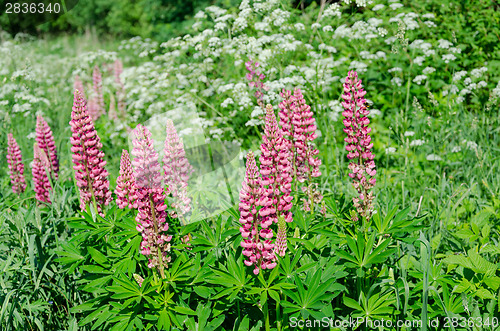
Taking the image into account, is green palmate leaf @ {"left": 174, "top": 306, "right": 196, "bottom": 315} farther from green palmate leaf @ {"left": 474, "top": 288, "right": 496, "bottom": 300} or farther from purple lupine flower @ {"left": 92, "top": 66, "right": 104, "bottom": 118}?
purple lupine flower @ {"left": 92, "top": 66, "right": 104, "bottom": 118}

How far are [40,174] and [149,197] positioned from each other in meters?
1.73

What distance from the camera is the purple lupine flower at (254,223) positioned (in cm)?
192

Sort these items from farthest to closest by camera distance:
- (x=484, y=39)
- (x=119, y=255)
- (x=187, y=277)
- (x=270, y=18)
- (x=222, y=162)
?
(x=484, y=39)
(x=270, y=18)
(x=222, y=162)
(x=119, y=255)
(x=187, y=277)

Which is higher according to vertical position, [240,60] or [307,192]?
[240,60]

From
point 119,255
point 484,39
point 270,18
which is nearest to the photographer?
point 119,255

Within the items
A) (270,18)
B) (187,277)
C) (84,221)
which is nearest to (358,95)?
(187,277)

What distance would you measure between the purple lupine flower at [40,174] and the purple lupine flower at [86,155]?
794 millimetres

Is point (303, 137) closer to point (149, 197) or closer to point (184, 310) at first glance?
point (149, 197)

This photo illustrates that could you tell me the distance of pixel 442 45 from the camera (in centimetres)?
529

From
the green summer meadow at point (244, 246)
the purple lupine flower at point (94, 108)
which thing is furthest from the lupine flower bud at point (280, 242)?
the purple lupine flower at point (94, 108)

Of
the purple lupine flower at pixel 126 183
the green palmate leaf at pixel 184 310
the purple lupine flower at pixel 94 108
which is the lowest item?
the purple lupine flower at pixel 94 108

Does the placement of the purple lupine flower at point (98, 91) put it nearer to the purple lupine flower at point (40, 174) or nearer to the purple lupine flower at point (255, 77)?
the purple lupine flower at point (255, 77)

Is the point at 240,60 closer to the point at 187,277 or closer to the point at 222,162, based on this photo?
the point at 222,162

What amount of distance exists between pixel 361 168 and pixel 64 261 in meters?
1.78
